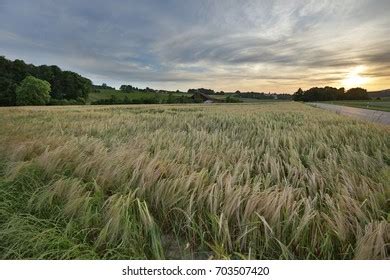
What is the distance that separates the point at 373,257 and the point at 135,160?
2230 millimetres

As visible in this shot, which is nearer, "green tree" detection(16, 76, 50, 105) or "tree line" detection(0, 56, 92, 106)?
"tree line" detection(0, 56, 92, 106)

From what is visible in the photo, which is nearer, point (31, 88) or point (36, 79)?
point (36, 79)

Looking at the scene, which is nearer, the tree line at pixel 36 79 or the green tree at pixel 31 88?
the tree line at pixel 36 79

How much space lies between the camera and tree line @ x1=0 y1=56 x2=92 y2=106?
9.62 metres

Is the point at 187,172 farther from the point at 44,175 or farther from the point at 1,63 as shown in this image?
the point at 1,63

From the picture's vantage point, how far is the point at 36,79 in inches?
434

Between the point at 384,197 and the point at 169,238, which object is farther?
the point at 384,197

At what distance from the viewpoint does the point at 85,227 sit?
6.18 ft

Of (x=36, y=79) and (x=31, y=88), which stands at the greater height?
(x=36, y=79)

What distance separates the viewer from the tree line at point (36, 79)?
962cm

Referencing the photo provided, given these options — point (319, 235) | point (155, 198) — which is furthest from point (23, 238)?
point (319, 235)

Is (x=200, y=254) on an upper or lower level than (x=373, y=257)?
lower
